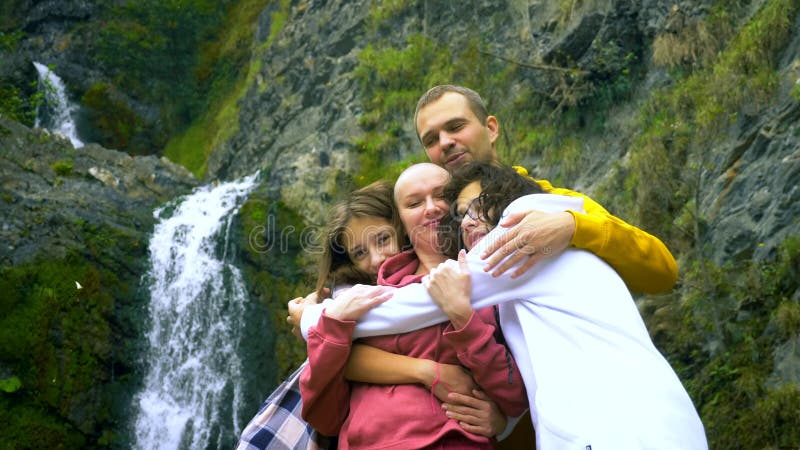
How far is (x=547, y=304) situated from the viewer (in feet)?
7.07

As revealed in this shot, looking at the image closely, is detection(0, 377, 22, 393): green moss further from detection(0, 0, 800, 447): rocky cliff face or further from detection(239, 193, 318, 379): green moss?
detection(239, 193, 318, 379): green moss

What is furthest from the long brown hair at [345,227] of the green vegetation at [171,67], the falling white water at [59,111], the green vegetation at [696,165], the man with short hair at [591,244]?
the falling white water at [59,111]

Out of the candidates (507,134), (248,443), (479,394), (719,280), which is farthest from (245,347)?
(479,394)

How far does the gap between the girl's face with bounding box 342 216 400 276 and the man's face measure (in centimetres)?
54

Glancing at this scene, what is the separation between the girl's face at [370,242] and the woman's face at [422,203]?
14 cm

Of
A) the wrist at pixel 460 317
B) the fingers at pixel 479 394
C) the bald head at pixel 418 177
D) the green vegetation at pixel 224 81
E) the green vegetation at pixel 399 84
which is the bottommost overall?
the fingers at pixel 479 394

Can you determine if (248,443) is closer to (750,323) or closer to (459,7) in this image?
(750,323)

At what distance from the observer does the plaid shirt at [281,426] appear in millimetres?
2900

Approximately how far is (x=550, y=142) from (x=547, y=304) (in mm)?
8890

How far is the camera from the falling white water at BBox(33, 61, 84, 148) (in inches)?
760

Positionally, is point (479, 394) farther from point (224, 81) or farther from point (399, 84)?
point (224, 81)

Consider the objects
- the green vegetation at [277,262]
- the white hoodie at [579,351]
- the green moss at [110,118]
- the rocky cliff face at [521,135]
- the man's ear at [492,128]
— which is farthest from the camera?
the green moss at [110,118]

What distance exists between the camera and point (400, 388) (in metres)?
2.37

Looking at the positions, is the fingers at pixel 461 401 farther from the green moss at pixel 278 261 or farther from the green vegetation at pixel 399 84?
the green vegetation at pixel 399 84
